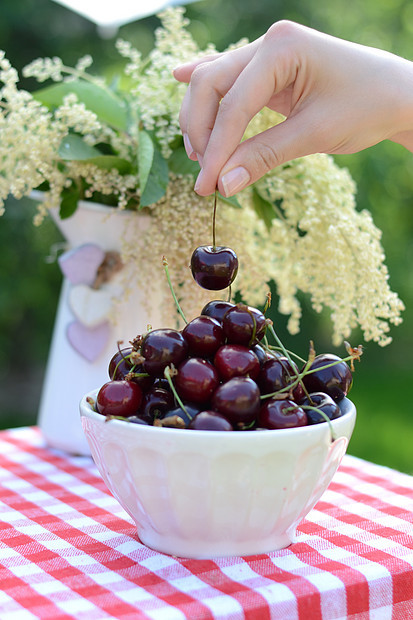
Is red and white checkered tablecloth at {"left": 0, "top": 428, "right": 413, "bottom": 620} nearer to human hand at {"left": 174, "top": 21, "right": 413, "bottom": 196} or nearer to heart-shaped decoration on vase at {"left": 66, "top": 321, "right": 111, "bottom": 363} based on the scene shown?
heart-shaped decoration on vase at {"left": 66, "top": 321, "right": 111, "bottom": 363}

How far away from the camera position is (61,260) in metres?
1.04

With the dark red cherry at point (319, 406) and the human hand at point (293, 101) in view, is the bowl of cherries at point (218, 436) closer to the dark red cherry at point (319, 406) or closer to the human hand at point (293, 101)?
the dark red cherry at point (319, 406)

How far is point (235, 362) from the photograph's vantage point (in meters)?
0.64

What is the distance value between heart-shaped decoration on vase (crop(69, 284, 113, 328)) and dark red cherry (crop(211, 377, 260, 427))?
44cm

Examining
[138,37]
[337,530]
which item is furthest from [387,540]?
[138,37]

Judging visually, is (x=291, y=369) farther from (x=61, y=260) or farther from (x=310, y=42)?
(x=61, y=260)

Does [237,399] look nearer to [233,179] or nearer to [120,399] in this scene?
[120,399]

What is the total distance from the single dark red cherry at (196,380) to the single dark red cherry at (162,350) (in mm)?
17

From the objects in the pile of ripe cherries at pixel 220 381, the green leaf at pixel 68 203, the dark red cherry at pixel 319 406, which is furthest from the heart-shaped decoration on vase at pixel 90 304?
the dark red cherry at pixel 319 406

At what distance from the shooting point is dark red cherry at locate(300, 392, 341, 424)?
2.14 ft

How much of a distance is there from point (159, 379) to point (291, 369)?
0.13 meters

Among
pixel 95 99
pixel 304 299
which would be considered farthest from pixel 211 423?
pixel 304 299

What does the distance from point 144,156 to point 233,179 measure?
0.64 ft

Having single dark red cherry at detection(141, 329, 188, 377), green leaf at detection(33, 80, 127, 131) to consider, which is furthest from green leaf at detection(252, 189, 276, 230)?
single dark red cherry at detection(141, 329, 188, 377)
